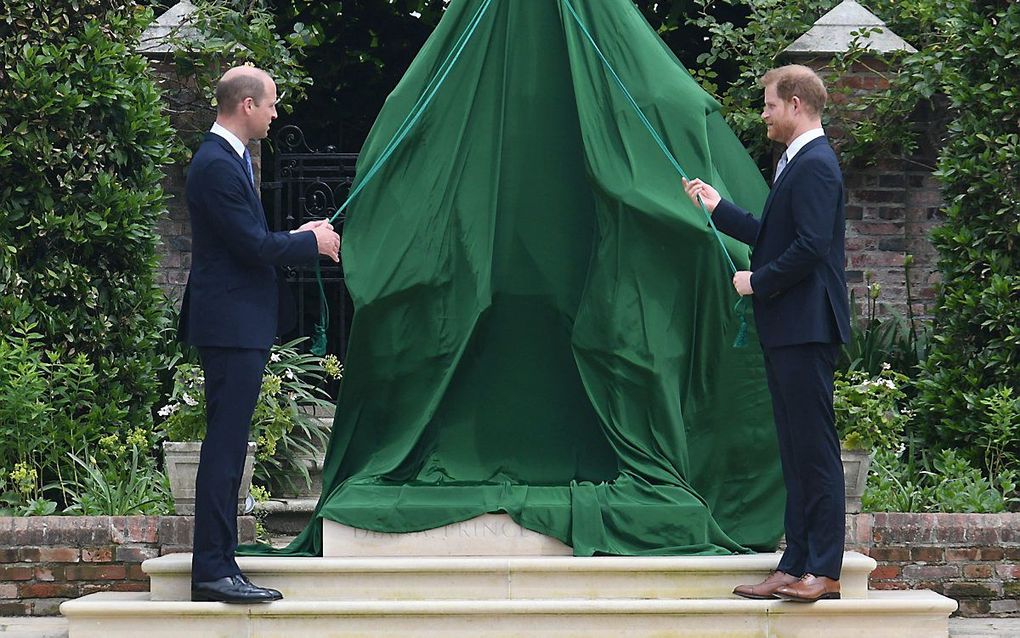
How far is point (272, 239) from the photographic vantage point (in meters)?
4.60

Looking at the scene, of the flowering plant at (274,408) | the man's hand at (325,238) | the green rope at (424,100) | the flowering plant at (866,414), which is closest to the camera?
the man's hand at (325,238)

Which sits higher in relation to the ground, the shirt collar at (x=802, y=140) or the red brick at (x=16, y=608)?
the shirt collar at (x=802, y=140)

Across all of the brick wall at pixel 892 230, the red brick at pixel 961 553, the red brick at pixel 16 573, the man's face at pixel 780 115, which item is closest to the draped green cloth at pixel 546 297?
the man's face at pixel 780 115

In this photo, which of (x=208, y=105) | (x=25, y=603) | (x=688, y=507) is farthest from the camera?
(x=208, y=105)

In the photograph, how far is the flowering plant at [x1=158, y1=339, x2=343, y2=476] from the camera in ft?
19.6

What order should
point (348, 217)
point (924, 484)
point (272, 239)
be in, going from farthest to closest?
point (924, 484) → point (348, 217) → point (272, 239)

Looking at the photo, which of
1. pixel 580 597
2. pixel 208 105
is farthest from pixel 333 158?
pixel 580 597

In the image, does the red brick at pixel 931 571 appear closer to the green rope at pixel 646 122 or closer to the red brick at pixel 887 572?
the red brick at pixel 887 572

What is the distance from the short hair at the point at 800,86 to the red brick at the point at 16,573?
10.5ft

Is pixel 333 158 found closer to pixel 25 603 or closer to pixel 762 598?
pixel 25 603

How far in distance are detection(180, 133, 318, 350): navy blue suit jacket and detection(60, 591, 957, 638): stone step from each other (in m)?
0.79

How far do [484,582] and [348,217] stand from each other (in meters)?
1.38

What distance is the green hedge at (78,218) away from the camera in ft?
21.2

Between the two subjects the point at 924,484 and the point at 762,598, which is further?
the point at 924,484
